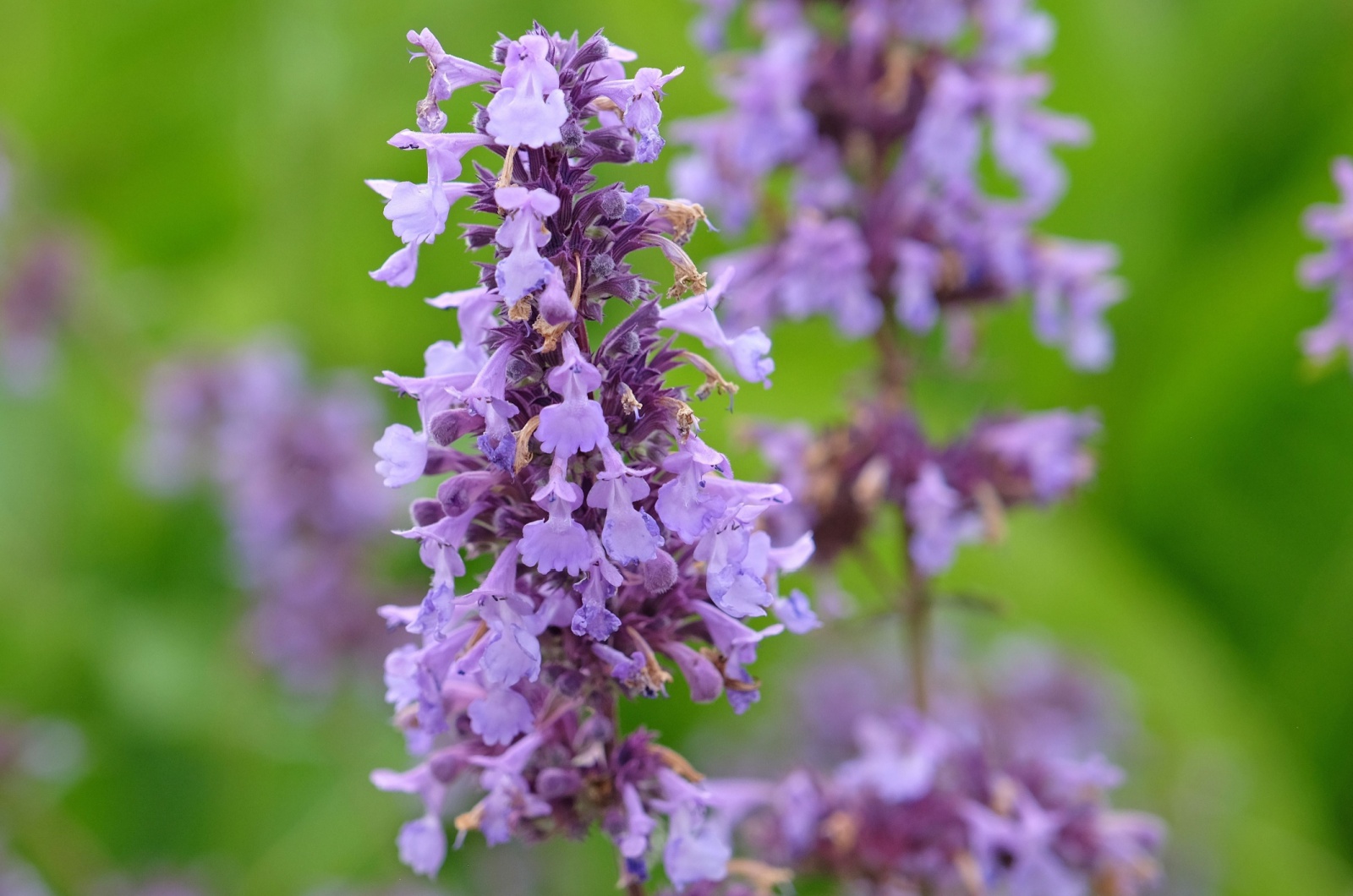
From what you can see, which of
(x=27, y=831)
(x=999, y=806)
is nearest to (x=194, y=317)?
(x=27, y=831)

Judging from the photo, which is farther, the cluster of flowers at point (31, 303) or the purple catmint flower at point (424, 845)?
the cluster of flowers at point (31, 303)

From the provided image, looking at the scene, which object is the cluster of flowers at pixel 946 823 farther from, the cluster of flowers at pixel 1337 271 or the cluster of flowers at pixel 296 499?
the cluster of flowers at pixel 296 499

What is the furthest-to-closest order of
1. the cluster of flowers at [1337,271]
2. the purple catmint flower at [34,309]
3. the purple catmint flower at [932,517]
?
the purple catmint flower at [34,309] < the purple catmint flower at [932,517] < the cluster of flowers at [1337,271]

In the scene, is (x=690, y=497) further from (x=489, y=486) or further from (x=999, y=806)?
(x=999, y=806)

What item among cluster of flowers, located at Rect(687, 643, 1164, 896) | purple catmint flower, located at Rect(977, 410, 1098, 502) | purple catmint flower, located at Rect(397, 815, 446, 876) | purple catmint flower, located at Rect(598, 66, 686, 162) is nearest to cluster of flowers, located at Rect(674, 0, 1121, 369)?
Result: purple catmint flower, located at Rect(977, 410, 1098, 502)

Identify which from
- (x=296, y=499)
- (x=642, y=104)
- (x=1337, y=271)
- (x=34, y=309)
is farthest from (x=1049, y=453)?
(x=34, y=309)

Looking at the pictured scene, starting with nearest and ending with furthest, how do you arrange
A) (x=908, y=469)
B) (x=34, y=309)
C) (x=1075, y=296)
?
(x=908, y=469) < (x=1075, y=296) < (x=34, y=309)

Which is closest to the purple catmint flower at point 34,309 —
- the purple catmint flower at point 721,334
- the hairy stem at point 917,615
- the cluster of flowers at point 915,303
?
the cluster of flowers at point 915,303

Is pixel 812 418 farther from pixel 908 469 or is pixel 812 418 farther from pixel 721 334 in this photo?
pixel 721 334
